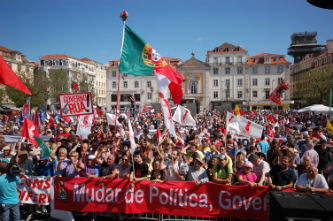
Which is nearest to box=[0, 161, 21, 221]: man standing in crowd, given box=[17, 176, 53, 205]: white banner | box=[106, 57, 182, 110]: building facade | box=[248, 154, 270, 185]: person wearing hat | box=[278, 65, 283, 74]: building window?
box=[17, 176, 53, 205]: white banner

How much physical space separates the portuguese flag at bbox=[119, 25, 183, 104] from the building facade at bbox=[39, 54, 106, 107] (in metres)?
52.0

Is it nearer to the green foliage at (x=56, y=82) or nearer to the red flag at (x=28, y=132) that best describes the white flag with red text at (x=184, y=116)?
the red flag at (x=28, y=132)

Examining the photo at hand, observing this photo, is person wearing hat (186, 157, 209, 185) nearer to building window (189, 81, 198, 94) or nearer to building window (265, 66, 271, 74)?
building window (189, 81, 198, 94)

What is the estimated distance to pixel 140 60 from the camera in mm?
6590

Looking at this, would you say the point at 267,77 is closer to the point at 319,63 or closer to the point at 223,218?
the point at 319,63

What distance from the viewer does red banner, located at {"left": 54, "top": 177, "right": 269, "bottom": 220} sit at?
5262mm

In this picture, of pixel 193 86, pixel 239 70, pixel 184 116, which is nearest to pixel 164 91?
pixel 184 116

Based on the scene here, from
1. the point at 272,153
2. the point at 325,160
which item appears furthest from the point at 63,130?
the point at 325,160

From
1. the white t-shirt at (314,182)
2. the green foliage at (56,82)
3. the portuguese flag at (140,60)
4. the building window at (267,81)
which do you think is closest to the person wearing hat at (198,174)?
the white t-shirt at (314,182)

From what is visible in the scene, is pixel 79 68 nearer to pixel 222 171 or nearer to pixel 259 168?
pixel 222 171

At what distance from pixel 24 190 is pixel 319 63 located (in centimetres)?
6425

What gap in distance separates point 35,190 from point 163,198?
118 inches

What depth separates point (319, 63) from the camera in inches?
2244

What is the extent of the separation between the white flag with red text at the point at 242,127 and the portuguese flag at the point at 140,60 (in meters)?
2.45
